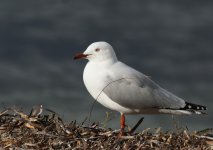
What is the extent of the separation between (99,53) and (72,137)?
Answer: 2511 mm

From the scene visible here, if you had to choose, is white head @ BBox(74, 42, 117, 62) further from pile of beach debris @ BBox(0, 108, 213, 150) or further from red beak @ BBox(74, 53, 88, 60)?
pile of beach debris @ BBox(0, 108, 213, 150)

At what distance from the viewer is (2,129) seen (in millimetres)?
7012

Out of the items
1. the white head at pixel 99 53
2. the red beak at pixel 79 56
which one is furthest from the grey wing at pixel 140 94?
the red beak at pixel 79 56

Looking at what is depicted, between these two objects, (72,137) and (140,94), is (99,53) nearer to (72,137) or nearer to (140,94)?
(140,94)

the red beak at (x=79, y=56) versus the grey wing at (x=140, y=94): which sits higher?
the red beak at (x=79, y=56)

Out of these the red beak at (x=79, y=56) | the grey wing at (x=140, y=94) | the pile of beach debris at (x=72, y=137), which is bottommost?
the pile of beach debris at (x=72, y=137)

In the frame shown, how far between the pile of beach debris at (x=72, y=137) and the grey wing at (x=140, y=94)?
1.09 metres

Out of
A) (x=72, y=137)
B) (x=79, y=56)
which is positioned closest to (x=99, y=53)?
(x=79, y=56)

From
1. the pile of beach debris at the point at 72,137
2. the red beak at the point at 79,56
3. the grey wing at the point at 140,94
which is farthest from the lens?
the red beak at the point at 79,56

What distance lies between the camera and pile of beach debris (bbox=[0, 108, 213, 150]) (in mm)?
6395

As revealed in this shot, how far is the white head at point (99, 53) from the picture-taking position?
8.84 m

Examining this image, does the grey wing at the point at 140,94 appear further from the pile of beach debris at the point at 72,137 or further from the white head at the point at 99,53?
the pile of beach debris at the point at 72,137

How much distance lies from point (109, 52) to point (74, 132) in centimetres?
239

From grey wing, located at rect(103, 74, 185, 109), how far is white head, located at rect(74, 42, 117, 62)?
0.48 m
